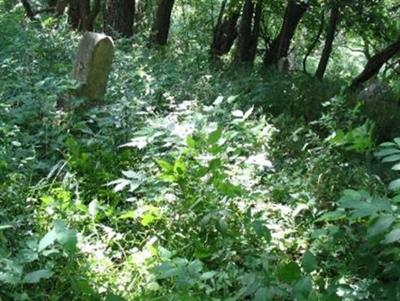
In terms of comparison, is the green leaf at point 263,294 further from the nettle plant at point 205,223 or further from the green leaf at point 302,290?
the green leaf at point 302,290

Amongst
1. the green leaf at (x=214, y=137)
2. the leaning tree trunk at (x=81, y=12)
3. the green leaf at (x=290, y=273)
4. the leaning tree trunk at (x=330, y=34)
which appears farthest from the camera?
the leaning tree trunk at (x=81, y=12)

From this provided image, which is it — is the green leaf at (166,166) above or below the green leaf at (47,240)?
above

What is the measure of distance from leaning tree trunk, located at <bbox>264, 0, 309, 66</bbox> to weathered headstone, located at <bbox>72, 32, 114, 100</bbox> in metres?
6.03

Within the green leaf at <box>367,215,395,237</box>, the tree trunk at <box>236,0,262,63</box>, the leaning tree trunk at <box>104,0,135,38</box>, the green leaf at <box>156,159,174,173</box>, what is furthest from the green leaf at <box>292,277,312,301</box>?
the tree trunk at <box>236,0,262,63</box>

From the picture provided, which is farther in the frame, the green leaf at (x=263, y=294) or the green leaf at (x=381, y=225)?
the green leaf at (x=263, y=294)

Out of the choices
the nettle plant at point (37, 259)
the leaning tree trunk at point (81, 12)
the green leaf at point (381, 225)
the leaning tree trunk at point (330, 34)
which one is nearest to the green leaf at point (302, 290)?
the green leaf at point (381, 225)

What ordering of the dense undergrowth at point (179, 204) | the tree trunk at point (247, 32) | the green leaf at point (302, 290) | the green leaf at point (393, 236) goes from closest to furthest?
1. the green leaf at point (393, 236)
2. the green leaf at point (302, 290)
3. the dense undergrowth at point (179, 204)
4. the tree trunk at point (247, 32)

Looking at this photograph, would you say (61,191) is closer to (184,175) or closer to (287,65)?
(184,175)

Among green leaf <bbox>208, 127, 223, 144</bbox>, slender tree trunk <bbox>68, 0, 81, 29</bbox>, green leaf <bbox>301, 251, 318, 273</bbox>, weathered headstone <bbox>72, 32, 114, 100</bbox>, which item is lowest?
green leaf <bbox>301, 251, 318, 273</bbox>

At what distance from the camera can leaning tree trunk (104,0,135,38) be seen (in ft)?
32.0

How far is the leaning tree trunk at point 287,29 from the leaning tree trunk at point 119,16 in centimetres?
312

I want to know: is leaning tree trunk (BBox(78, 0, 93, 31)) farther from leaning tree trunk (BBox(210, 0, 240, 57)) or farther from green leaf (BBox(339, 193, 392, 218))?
green leaf (BBox(339, 193, 392, 218))

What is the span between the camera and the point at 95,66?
5.54m

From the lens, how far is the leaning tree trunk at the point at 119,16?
975 cm
